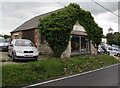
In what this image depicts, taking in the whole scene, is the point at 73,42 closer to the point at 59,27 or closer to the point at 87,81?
the point at 59,27

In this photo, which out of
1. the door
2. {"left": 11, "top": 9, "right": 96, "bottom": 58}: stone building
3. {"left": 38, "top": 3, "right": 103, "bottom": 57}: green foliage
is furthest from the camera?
the door

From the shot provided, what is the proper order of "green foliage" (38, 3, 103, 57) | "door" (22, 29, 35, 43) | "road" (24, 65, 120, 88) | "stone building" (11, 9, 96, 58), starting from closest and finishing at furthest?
1. "road" (24, 65, 120, 88)
2. "green foliage" (38, 3, 103, 57)
3. "stone building" (11, 9, 96, 58)
4. "door" (22, 29, 35, 43)

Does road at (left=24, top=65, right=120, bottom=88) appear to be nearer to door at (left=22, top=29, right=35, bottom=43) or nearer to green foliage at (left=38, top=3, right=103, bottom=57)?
green foliage at (left=38, top=3, right=103, bottom=57)

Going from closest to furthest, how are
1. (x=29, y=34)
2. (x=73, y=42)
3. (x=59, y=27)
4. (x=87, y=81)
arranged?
(x=87, y=81) < (x=59, y=27) < (x=73, y=42) < (x=29, y=34)

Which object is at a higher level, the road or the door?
the door

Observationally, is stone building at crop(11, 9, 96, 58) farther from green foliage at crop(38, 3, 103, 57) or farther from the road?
the road

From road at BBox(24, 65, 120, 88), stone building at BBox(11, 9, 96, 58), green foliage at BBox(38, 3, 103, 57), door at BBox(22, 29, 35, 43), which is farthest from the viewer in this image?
door at BBox(22, 29, 35, 43)

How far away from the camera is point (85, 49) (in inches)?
679

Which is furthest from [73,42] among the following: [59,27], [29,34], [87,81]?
[87,81]

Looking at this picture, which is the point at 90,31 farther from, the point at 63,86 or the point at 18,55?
the point at 63,86

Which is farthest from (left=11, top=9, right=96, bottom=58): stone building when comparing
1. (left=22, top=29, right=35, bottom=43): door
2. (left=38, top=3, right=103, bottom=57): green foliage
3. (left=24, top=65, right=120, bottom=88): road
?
(left=24, top=65, right=120, bottom=88): road

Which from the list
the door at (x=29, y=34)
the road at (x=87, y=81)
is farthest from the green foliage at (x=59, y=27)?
the road at (x=87, y=81)

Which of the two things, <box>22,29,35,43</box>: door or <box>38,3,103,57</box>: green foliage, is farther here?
<box>22,29,35,43</box>: door

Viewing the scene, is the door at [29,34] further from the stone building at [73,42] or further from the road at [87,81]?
the road at [87,81]
